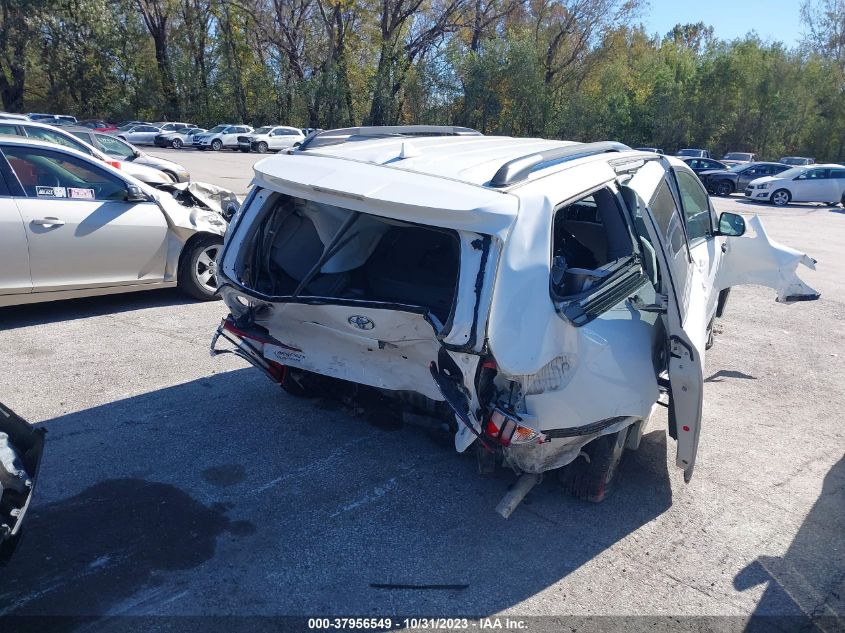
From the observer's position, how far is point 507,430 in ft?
10.6

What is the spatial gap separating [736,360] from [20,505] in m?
5.94

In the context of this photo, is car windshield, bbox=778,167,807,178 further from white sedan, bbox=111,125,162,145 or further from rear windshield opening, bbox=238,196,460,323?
white sedan, bbox=111,125,162,145

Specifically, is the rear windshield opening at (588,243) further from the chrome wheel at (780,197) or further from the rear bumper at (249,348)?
the chrome wheel at (780,197)

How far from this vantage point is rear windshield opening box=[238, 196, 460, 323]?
4.23 m

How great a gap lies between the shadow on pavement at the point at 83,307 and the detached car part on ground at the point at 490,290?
314 centimetres

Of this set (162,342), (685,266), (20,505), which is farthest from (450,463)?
(162,342)

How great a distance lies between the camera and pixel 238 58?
4869 cm

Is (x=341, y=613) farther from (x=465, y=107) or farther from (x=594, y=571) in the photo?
(x=465, y=107)

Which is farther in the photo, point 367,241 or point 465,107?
point 465,107

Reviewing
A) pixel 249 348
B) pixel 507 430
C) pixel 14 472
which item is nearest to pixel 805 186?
pixel 249 348

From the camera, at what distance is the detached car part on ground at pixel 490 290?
3.12m

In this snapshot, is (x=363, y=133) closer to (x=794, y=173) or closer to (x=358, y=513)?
(x=358, y=513)

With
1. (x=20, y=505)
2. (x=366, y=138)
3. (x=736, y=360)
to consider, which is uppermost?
(x=366, y=138)

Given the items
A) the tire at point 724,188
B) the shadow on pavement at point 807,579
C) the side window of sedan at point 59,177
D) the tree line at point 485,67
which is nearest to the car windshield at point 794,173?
the tire at point 724,188
